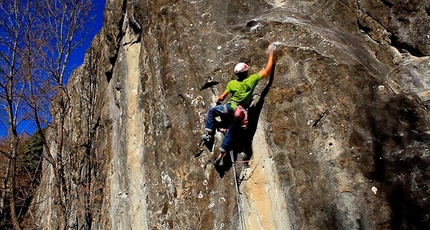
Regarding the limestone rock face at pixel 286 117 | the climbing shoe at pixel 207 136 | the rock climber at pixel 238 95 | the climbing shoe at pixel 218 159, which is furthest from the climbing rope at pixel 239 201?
the climbing shoe at pixel 207 136

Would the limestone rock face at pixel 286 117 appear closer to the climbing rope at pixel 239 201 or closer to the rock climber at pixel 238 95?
the climbing rope at pixel 239 201

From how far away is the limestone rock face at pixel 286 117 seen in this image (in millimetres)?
5742

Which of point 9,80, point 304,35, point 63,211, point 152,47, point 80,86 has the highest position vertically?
point 304,35

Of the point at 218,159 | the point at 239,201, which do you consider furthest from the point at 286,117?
the point at 239,201

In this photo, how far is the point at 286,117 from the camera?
6.75 m

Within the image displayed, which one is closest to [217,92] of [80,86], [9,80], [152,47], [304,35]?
[304,35]

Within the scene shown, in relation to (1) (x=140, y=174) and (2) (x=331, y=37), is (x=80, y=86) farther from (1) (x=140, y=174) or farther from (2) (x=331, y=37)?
(2) (x=331, y=37)

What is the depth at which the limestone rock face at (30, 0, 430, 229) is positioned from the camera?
574cm

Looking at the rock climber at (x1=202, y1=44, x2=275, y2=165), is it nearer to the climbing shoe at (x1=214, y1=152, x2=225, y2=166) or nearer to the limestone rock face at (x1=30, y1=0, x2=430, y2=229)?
the climbing shoe at (x1=214, y1=152, x2=225, y2=166)

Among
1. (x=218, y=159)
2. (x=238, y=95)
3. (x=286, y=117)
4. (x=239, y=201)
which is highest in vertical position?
Result: (x=238, y=95)

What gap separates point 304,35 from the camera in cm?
Result: 712

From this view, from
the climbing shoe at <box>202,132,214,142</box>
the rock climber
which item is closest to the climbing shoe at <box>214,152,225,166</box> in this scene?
the rock climber

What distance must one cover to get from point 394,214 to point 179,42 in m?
6.05

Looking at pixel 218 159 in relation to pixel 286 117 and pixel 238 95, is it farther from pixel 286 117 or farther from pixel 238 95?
pixel 286 117
